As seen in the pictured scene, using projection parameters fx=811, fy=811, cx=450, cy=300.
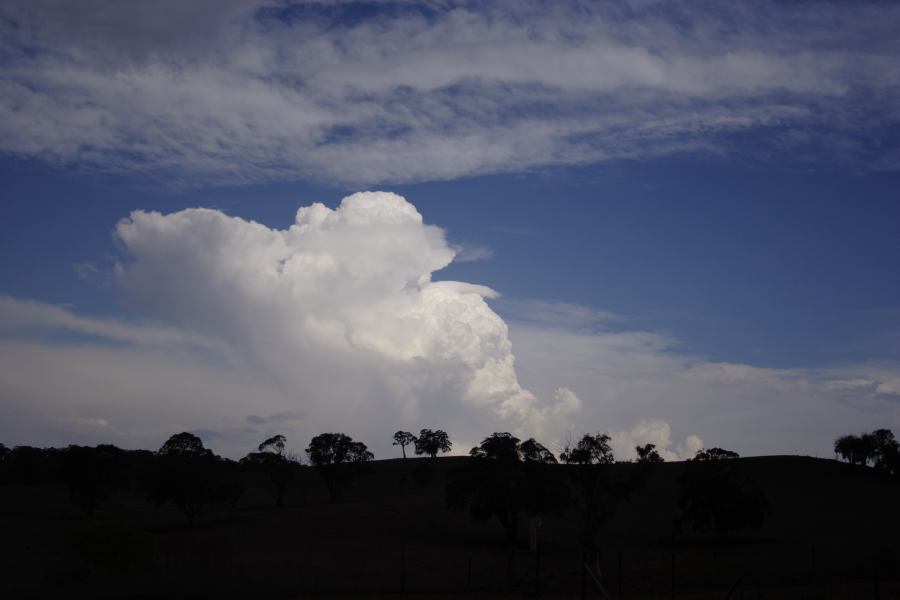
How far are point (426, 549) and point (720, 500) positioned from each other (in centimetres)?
2939

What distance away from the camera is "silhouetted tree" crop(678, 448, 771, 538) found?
75.0 metres

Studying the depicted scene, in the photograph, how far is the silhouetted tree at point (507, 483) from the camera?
71250 millimetres

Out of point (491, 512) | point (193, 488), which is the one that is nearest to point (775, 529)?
point (491, 512)

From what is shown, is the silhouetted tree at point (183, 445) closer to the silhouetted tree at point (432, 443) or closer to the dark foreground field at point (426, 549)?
the dark foreground field at point (426, 549)

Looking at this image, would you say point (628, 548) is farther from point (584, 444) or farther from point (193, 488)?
point (193, 488)

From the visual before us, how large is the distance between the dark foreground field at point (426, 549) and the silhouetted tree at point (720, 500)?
1777 millimetres

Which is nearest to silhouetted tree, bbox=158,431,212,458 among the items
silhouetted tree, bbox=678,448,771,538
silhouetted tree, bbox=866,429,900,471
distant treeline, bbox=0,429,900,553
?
distant treeline, bbox=0,429,900,553

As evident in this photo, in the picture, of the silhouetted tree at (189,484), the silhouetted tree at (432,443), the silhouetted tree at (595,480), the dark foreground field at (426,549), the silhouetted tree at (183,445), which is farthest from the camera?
the silhouetted tree at (432,443)

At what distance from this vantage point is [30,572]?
128 feet

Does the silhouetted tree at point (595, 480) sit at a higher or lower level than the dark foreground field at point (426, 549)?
higher

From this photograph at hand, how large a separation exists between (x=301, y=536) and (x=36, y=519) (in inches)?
1262

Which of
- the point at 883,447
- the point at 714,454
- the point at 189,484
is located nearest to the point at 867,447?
the point at 883,447

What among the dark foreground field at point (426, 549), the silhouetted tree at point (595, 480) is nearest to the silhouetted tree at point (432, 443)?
the dark foreground field at point (426, 549)

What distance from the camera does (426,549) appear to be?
64.5 metres
